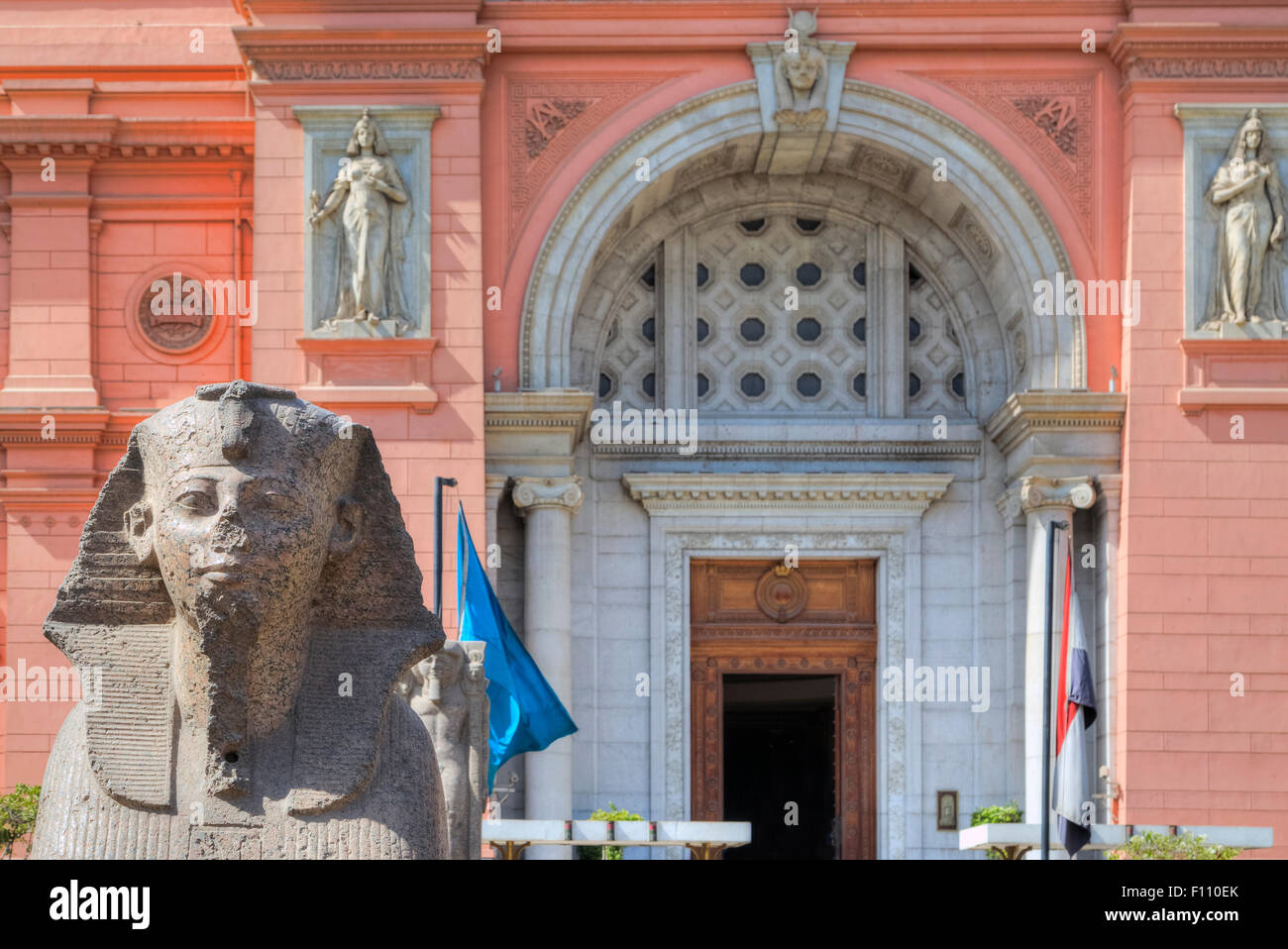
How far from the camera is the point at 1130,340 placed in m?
23.1

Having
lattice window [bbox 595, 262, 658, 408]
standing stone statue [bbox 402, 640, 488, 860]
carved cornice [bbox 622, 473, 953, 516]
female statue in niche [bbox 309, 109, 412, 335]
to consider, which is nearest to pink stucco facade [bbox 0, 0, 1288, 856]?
female statue in niche [bbox 309, 109, 412, 335]

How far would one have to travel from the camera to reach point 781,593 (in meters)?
25.0

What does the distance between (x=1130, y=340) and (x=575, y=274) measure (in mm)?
5574

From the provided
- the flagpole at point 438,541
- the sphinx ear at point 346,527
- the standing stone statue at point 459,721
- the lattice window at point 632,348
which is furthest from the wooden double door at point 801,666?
the sphinx ear at point 346,527

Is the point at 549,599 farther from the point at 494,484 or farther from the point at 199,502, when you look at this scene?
the point at 199,502

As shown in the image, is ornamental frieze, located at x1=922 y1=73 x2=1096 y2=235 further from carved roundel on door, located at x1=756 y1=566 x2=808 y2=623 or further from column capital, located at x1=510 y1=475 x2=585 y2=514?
column capital, located at x1=510 y1=475 x2=585 y2=514

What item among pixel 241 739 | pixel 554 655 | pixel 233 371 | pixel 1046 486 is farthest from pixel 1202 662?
pixel 241 739

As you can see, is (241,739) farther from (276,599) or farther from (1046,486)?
(1046,486)

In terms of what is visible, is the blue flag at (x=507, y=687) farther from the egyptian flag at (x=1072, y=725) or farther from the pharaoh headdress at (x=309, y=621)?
the pharaoh headdress at (x=309, y=621)

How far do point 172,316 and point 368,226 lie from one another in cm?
281

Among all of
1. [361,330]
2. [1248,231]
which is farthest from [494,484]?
[1248,231]

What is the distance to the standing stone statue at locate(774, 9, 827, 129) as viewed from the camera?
23359 mm

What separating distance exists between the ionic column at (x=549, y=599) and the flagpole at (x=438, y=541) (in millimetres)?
1809

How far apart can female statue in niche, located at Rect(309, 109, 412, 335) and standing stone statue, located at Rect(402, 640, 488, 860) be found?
7.69 metres
